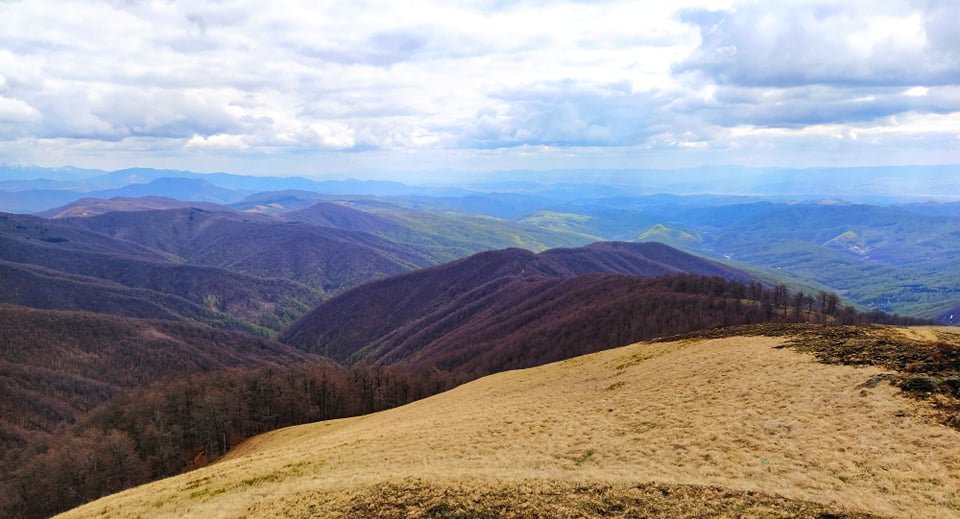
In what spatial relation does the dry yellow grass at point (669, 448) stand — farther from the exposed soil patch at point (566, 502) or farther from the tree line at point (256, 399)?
the tree line at point (256, 399)

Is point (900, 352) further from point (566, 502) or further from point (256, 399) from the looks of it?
point (256, 399)

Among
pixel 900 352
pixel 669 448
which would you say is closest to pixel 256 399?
pixel 669 448

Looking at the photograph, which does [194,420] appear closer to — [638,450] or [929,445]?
[638,450]

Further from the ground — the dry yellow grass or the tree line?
the dry yellow grass

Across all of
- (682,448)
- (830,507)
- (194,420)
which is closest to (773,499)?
(830,507)

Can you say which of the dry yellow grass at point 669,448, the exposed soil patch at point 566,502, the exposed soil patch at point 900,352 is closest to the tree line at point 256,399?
the dry yellow grass at point 669,448

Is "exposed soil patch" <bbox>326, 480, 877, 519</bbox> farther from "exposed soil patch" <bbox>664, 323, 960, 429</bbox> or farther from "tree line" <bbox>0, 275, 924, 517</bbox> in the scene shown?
"tree line" <bbox>0, 275, 924, 517</bbox>

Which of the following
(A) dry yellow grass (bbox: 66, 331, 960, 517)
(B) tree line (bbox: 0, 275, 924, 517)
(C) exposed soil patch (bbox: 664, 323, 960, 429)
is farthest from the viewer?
(B) tree line (bbox: 0, 275, 924, 517)

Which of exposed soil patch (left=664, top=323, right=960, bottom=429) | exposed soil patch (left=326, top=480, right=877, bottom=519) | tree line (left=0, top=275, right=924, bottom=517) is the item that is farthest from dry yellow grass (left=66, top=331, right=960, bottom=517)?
tree line (left=0, top=275, right=924, bottom=517)
